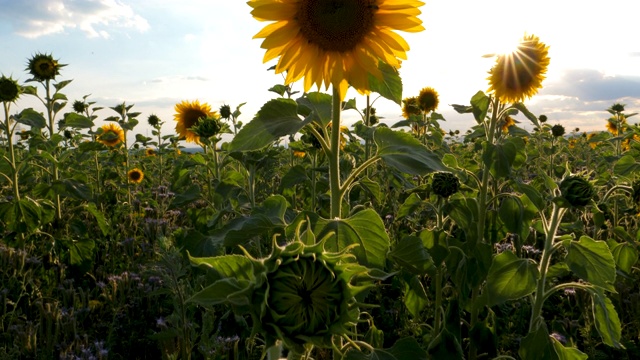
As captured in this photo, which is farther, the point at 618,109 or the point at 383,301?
the point at 618,109

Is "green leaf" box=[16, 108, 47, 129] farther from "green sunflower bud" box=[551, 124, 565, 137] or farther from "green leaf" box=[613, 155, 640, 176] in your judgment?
"green sunflower bud" box=[551, 124, 565, 137]

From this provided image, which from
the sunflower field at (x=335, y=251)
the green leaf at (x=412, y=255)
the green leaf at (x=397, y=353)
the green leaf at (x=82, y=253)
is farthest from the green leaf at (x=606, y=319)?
the green leaf at (x=82, y=253)

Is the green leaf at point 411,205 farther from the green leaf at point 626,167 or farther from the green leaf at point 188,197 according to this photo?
the green leaf at point 626,167

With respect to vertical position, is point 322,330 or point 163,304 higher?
point 322,330

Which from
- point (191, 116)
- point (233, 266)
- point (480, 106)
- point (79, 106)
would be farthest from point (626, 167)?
point (79, 106)

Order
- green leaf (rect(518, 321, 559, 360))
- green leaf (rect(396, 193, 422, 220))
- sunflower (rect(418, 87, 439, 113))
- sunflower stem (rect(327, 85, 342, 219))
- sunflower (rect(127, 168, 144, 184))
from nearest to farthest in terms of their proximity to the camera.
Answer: sunflower stem (rect(327, 85, 342, 219)) < green leaf (rect(518, 321, 559, 360)) < green leaf (rect(396, 193, 422, 220)) < sunflower (rect(127, 168, 144, 184)) < sunflower (rect(418, 87, 439, 113))

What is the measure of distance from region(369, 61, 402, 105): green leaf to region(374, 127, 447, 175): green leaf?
0.45 feet

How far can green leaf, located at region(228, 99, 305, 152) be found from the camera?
1.40m

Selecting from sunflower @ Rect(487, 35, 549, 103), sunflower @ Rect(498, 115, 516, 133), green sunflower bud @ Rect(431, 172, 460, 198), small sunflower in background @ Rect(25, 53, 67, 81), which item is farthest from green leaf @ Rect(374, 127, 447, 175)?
small sunflower in background @ Rect(25, 53, 67, 81)

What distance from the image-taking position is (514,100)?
10.0 feet

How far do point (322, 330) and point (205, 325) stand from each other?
131 cm

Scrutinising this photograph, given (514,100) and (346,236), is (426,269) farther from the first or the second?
(514,100)

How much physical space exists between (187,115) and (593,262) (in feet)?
12.0

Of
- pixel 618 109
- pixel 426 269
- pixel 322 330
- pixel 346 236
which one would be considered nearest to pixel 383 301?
pixel 426 269
